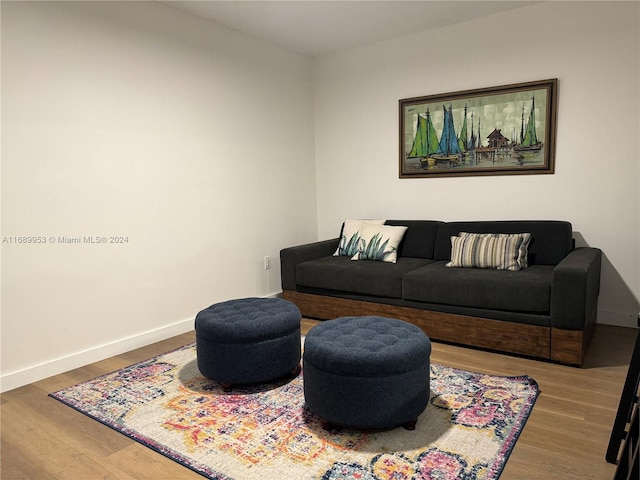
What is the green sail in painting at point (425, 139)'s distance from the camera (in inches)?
165

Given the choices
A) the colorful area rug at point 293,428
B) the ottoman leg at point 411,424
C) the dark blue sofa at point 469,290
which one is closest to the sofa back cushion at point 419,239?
the dark blue sofa at point 469,290

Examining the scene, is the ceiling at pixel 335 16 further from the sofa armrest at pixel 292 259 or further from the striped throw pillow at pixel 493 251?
the sofa armrest at pixel 292 259

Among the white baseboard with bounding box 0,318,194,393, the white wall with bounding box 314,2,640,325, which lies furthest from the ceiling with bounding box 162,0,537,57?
the white baseboard with bounding box 0,318,194,393

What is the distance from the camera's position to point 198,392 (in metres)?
2.55

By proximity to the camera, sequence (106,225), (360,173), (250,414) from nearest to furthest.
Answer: (250,414), (106,225), (360,173)

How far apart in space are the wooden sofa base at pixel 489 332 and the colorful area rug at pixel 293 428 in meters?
0.38

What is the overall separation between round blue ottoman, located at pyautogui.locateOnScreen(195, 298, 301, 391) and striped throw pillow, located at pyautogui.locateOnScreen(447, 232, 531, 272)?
1506mm

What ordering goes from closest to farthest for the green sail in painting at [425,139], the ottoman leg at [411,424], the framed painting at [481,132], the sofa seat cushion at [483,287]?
the ottoman leg at [411,424] < the sofa seat cushion at [483,287] < the framed painting at [481,132] < the green sail in painting at [425,139]

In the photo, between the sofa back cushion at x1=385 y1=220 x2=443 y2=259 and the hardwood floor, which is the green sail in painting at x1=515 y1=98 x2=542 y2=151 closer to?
the sofa back cushion at x1=385 y1=220 x2=443 y2=259

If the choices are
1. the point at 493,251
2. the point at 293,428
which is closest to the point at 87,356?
the point at 293,428

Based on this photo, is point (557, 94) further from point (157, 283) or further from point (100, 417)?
point (100, 417)

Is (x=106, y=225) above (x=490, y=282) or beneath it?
above

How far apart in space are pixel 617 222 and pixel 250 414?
299cm

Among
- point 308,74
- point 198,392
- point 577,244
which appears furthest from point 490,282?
point 308,74
